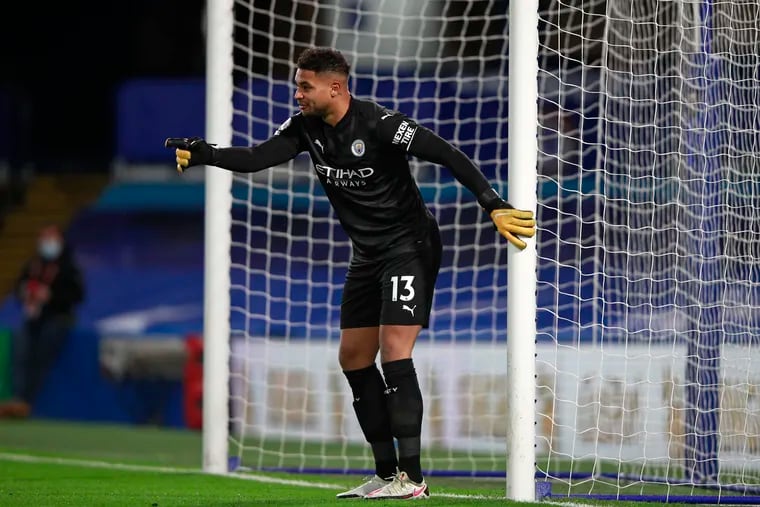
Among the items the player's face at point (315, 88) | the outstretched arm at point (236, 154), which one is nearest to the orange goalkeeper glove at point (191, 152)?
the outstretched arm at point (236, 154)

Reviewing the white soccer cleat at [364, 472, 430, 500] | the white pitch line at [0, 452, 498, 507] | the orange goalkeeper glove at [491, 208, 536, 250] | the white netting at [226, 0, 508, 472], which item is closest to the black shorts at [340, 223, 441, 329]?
the orange goalkeeper glove at [491, 208, 536, 250]

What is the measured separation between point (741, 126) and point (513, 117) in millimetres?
1750

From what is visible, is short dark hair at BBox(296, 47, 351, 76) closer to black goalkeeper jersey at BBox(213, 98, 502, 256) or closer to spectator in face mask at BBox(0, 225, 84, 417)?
black goalkeeper jersey at BBox(213, 98, 502, 256)

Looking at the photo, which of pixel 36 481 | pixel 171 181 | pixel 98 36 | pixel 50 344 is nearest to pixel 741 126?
pixel 36 481

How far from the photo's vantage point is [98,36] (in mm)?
19766

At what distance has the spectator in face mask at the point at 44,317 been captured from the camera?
45.6 feet

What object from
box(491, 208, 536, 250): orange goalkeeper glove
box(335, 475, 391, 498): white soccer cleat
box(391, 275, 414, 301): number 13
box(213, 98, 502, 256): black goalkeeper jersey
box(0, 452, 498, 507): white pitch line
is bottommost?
box(0, 452, 498, 507): white pitch line

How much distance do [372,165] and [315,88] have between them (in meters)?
0.41

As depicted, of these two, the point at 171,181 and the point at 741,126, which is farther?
the point at 171,181

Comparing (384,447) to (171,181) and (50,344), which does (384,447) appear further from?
(171,181)

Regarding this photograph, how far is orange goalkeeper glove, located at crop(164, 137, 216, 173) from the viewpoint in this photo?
555cm

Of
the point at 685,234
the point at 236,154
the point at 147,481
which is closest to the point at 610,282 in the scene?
the point at 685,234

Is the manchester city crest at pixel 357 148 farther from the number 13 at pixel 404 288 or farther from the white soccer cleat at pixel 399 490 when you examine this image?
the white soccer cleat at pixel 399 490

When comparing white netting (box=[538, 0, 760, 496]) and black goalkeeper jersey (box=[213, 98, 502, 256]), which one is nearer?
black goalkeeper jersey (box=[213, 98, 502, 256])
